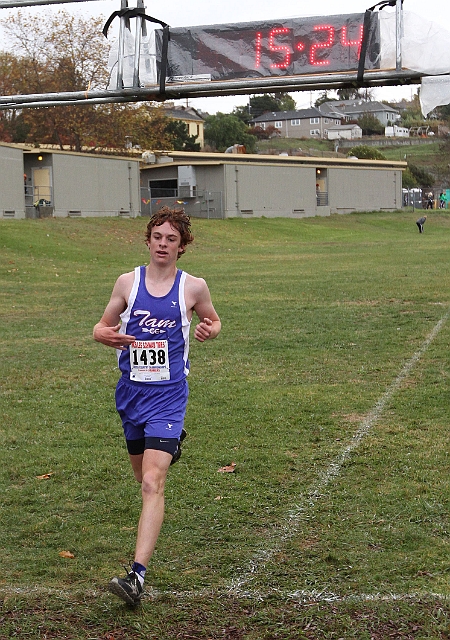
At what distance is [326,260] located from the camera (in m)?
33.2

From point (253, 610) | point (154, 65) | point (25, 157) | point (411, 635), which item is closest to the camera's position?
point (411, 635)

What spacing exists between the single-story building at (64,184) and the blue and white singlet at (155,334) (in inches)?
1625

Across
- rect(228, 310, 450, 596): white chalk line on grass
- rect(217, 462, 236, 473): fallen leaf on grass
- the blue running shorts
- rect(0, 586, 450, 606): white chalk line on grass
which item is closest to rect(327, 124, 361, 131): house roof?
Result: rect(228, 310, 450, 596): white chalk line on grass

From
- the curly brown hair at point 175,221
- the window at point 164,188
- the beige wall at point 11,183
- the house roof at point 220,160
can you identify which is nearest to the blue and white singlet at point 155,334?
the curly brown hair at point 175,221

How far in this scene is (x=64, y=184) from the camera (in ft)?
164

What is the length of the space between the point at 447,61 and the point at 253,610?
4.45 meters

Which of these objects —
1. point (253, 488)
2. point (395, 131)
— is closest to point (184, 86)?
point (253, 488)

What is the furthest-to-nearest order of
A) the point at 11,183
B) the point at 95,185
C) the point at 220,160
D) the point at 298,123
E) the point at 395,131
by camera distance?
the point at 395,131
the point at 298,123
the point at 220,160
the point at 95,185
the point at 11,183

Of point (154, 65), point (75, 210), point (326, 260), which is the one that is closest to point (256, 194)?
point (75, 210)

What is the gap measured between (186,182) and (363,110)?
129 m

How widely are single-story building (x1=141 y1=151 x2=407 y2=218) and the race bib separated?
52.1 m

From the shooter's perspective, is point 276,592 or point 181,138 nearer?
point 276,592

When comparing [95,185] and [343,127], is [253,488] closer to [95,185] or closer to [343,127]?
[95,185]

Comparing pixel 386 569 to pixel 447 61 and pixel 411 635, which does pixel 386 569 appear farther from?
pixel 447 61
